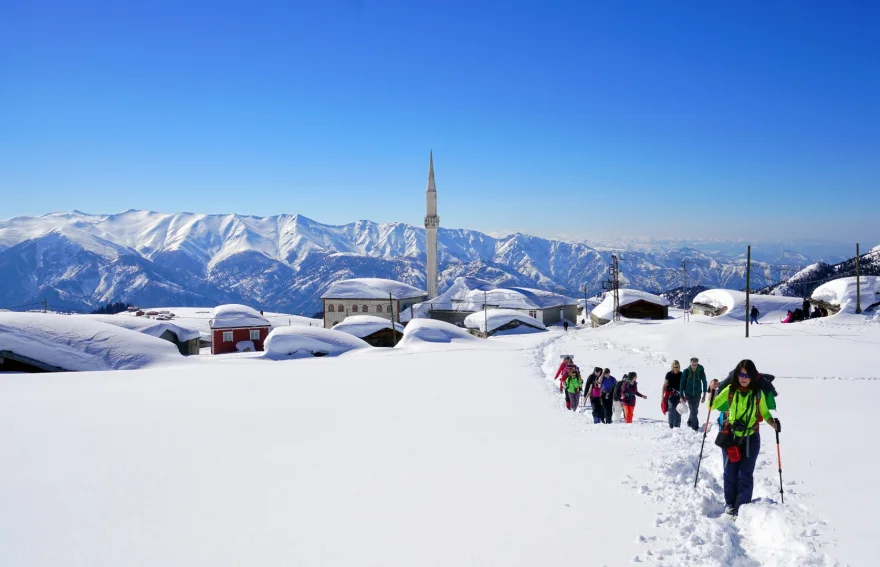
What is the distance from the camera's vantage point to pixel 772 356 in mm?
27750

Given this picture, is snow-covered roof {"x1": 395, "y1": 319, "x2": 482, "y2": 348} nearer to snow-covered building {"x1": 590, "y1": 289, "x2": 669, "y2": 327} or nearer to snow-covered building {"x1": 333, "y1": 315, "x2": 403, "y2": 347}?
snow-covered building {"x1": 333, "y1": 315, "x2": 403, "y2": 347}

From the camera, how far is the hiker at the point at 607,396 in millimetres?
14523

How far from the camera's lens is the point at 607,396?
14523 mm

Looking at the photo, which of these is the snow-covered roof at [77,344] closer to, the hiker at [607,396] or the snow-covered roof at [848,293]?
the hiker at [607,396]

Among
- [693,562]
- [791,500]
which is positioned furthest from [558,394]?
[693,562]

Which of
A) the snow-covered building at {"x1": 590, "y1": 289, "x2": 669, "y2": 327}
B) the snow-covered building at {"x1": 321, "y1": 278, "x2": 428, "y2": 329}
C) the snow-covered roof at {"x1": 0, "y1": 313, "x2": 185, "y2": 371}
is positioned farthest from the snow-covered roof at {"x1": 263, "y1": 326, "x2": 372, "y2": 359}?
the snow-covered building at {"x1": 590, "y1": 289, "x2": 669, "y2": 327}

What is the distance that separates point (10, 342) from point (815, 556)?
34.6 m

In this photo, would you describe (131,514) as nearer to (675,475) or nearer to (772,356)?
(675,475)

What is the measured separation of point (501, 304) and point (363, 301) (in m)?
21.1

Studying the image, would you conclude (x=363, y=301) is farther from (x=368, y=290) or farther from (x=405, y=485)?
(x=405, y=485)

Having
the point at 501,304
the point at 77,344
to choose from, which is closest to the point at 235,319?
the point at 77,344

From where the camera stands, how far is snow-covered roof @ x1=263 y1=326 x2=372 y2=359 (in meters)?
41.3

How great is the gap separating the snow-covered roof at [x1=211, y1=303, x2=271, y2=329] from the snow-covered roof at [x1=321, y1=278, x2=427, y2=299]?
23.4 meters

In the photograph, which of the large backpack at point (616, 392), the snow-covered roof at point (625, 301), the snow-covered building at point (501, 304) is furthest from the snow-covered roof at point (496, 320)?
the large backpack at point (616, 392)
